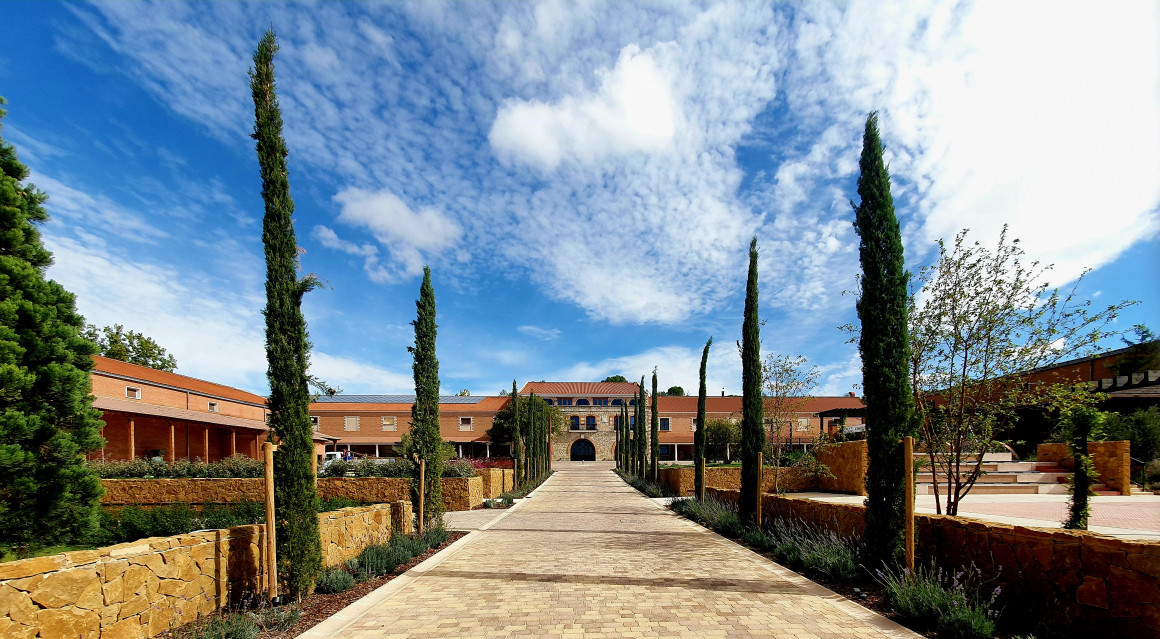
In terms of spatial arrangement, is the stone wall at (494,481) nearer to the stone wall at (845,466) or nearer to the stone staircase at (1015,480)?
the stone wall at (845,466)

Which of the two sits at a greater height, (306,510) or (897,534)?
(306,510)

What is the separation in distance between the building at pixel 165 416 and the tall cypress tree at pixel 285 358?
1545 centimetres

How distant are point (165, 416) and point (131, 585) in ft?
71.4

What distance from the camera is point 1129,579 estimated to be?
4285mm

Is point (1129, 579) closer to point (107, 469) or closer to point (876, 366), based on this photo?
point (876, 366)

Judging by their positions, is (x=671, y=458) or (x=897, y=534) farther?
(x=671, y=458)

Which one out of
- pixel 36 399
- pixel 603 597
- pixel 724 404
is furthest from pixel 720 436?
pixel 36 399

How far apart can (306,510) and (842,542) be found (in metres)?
6.80

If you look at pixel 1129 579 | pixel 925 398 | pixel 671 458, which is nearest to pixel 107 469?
pixel 925 398

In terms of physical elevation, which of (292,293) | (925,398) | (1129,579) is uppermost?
(292,293)

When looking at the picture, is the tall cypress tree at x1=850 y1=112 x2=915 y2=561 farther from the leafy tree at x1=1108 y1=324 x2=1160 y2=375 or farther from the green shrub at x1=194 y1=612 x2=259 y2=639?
the leafy tree at x1=1108 y1=324 x2=1160 y2=375

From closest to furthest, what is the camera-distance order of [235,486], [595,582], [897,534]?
[897,534] → [595,582] → [235,486]

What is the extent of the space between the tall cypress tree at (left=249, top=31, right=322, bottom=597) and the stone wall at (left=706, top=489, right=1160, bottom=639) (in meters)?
6.80

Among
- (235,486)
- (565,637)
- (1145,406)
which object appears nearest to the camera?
(565,637)
